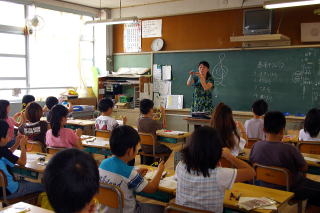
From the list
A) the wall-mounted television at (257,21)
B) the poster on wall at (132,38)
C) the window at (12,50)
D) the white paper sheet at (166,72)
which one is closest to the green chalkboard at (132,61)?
the poster on wall at (132,38)

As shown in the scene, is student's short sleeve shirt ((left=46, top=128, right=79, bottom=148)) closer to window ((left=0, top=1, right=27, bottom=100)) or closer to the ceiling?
window ((left=0, top=1, right=27, bottom=100))

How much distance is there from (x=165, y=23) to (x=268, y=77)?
2801 millimetres

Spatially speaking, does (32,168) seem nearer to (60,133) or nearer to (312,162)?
(60,133)

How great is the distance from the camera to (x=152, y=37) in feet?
26.3

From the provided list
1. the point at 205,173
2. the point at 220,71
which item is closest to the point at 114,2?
the point at 220,71

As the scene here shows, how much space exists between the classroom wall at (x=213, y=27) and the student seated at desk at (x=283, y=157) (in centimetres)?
380

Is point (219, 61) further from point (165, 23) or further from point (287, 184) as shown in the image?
point (287, 184)

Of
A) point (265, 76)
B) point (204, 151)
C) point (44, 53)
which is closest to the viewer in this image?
point (204, 151)

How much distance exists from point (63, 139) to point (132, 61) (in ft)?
16.3

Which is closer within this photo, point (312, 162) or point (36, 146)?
point (312, 162)

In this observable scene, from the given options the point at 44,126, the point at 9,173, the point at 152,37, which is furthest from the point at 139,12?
the point at 9,173

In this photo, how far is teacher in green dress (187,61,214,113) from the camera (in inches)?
214

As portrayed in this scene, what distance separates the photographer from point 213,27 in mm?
7035

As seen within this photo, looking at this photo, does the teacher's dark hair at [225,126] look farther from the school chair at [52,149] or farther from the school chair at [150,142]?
the school chair at [52,149]
